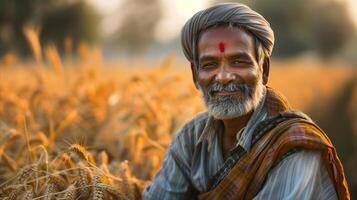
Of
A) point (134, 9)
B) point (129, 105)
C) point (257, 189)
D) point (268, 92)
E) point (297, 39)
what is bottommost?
point (297, 39)

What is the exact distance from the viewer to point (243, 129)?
256 centimetres

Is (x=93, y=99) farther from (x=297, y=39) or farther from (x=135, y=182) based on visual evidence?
(x=297, y=39)

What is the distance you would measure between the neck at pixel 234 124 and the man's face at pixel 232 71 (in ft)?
0.41

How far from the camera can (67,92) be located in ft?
17.5

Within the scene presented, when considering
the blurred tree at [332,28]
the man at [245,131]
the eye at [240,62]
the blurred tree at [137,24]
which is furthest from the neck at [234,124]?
the blurred tree at [332,28]

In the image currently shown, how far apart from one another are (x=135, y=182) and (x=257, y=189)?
811 millimetres

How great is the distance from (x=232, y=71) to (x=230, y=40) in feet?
0.42

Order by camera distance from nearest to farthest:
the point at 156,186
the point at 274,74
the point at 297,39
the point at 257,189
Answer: the point at 257,189 < the point at 156,186 < the point at 274,74 < the point at 297,39

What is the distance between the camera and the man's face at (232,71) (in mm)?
2502

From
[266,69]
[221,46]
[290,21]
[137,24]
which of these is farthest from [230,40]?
[290,21]

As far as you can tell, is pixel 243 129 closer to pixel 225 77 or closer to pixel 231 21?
pixel 225 77

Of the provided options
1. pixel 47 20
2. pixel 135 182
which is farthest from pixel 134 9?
pixel 135 182

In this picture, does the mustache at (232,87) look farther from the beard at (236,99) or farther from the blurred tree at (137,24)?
the blurred tree at (137,24)

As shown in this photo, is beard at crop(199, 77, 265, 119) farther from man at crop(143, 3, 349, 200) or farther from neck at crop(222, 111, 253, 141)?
neck at crop(222, 111, 253, 141)
